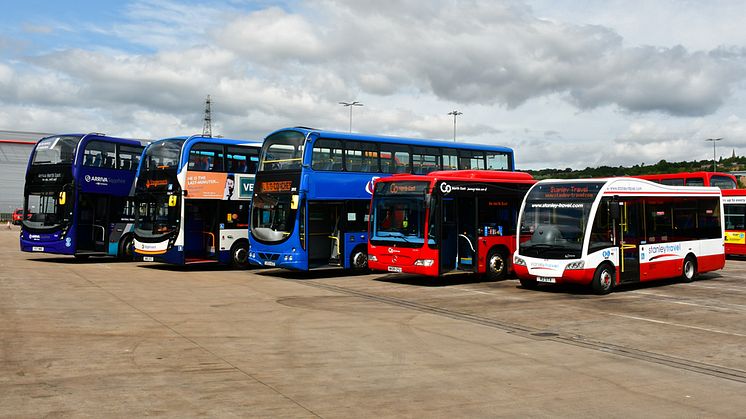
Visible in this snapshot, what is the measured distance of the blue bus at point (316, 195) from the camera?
20.8 meters

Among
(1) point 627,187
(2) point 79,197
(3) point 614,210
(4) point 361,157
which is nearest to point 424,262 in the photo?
(4) point 361,157

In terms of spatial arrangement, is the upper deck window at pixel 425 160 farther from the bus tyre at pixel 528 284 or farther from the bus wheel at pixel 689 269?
the bus wheel at pixel 689 269

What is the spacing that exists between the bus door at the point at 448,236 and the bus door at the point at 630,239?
450cm

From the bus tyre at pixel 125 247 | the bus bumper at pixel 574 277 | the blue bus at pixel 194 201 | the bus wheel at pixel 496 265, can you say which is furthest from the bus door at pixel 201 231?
the bus bumper at pixel 574 277

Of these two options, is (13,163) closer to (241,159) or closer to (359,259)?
(241,159)

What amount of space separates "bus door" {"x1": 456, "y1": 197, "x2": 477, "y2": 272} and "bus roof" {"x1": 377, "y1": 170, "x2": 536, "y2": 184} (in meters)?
0.67

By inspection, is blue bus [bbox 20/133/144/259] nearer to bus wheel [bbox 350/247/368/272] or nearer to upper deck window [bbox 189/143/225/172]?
upper deck window [bbox 189/143/225/172]

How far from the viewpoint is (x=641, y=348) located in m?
10.9

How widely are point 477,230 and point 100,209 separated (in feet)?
45.4

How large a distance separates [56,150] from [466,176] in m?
14.8

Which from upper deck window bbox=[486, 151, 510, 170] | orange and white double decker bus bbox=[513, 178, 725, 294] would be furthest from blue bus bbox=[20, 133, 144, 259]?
orange and white double decker bus bbox=[513, 178, 725, 294]

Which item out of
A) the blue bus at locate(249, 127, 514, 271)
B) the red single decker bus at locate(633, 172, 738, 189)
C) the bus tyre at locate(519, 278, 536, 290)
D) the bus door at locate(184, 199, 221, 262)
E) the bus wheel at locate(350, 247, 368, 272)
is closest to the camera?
the bus tyre at locate(519, 278, 536, 290)

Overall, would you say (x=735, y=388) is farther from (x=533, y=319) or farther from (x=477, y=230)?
(x=477, y=230)

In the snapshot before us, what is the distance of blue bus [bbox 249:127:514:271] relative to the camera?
2075 centimetres
